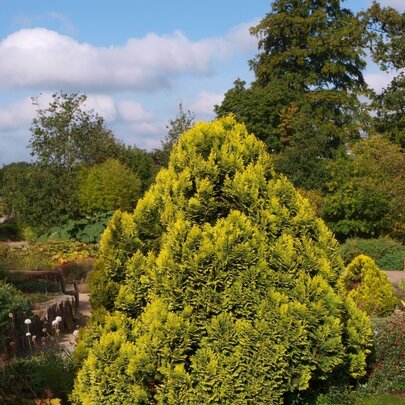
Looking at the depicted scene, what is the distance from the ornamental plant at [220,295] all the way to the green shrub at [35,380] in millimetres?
889

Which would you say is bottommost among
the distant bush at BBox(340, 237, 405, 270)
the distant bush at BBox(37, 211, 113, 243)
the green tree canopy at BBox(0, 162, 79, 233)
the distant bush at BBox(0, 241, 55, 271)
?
the distant bush at BBox(340, 237, 405, 270)

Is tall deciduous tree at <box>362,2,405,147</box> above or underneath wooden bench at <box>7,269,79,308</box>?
above

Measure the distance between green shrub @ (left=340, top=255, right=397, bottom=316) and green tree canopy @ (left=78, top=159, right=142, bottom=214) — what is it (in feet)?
51.4

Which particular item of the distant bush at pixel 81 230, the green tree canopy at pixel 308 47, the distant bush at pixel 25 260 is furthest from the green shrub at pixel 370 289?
the green tree canopy at pixel 308 47

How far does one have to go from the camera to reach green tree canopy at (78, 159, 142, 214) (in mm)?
25516

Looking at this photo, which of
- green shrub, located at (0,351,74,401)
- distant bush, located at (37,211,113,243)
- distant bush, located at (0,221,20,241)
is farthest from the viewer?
distant bush, located at (0,221,20,241)

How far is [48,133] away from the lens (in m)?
27.1

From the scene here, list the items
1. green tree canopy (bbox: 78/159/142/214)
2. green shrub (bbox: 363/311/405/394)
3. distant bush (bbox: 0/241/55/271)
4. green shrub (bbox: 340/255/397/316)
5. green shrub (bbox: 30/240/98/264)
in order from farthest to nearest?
green tree canopy (bbox: 78/159/142/214)
green shrub (bbox: 30/240/98/264)
distant bush (bbox: 0/241/55/271)
green shrub (bbox: 340/255/397/316)
green shrub (bbox: 363/311/405/394)

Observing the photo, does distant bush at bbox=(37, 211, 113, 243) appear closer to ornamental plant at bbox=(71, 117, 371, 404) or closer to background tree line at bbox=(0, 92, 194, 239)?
background tree line at bbox=(0, 92, 194, 239)

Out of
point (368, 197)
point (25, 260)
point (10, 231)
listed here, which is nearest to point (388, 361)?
point (25, 260)

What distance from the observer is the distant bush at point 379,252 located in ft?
62.9

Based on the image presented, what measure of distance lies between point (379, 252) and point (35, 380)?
15.6m

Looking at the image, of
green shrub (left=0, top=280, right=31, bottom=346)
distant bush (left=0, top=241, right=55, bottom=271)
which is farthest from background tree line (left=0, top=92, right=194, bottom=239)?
green shrub (left=0, top=280, right=31, bottom=346)

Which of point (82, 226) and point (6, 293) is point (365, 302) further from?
point (82, 226)
